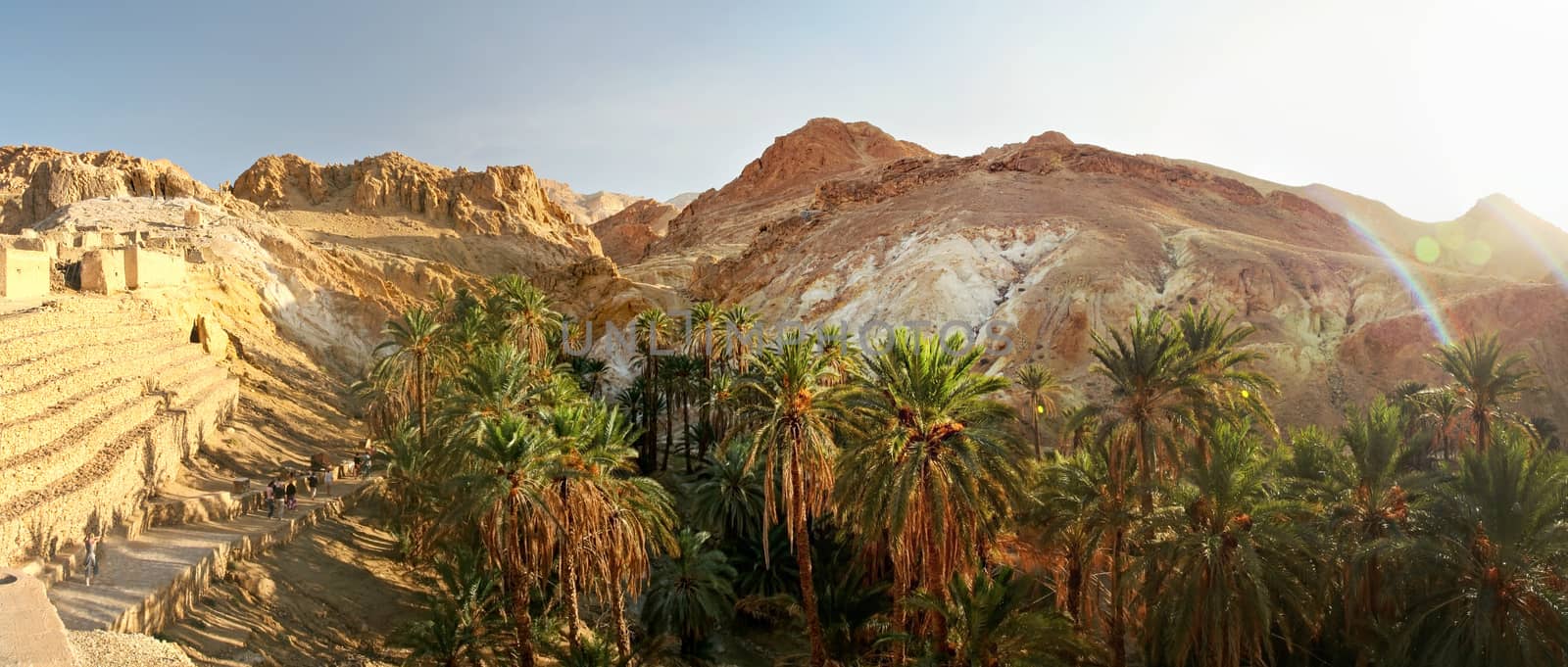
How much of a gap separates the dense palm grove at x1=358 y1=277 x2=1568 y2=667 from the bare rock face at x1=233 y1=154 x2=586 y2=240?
256 ft

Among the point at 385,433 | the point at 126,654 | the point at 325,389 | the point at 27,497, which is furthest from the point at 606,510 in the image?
the point at 325,389

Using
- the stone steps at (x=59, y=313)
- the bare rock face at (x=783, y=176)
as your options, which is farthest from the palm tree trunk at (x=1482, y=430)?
the bare rock face at (x=783, y=176)

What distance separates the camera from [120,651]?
10719 mm

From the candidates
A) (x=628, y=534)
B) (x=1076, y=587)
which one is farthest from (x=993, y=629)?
(x=628, y=534)

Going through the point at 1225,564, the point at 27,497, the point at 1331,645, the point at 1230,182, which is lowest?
the point at 1331,645

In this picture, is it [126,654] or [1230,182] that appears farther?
[1230,182]

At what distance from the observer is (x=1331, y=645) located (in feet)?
60.1

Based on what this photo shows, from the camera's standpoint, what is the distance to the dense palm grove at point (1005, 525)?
563 inches

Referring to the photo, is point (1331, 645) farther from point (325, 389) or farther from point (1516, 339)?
point (325, 389)

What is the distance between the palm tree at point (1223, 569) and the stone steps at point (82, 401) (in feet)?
77.9

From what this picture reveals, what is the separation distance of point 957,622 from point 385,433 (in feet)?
88.4

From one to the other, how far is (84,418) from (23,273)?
11.3 m

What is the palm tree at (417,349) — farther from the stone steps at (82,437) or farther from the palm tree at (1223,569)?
the palm tree at (1223,569)

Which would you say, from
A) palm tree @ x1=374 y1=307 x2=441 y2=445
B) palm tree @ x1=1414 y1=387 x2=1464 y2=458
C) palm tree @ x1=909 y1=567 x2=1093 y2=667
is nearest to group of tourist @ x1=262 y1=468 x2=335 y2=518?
palm tree @ x1=374 y1=307 x2=441 y2=445
